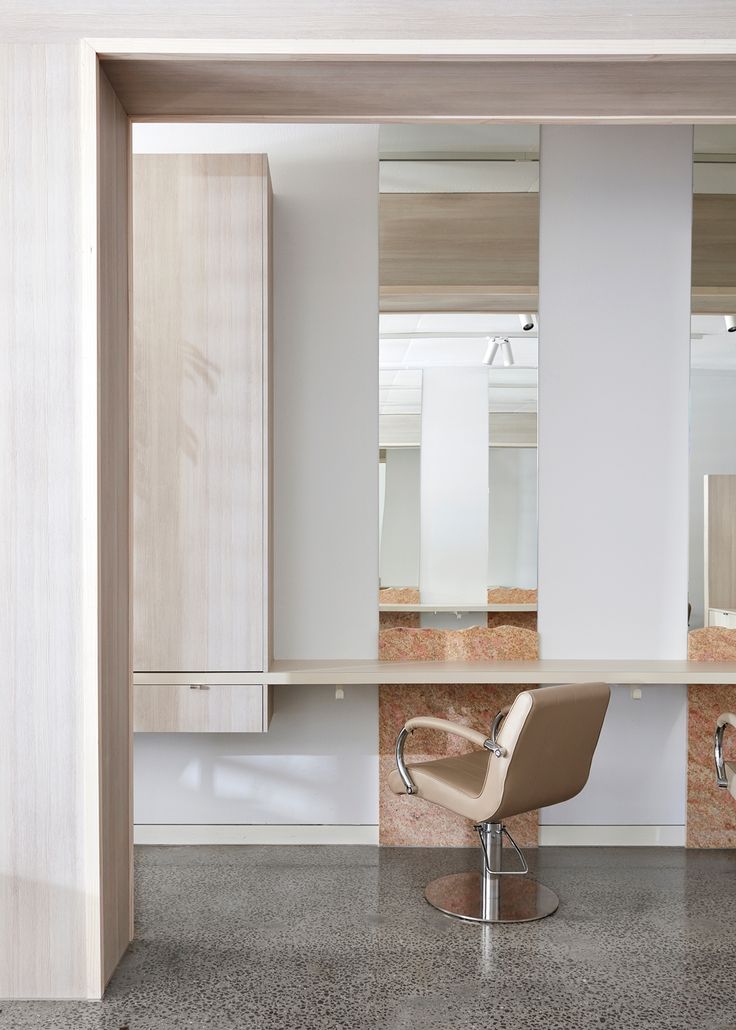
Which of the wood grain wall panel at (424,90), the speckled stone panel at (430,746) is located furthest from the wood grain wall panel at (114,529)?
the speckled stone panel at (430,746)

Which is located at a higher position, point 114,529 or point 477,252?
point 477,252

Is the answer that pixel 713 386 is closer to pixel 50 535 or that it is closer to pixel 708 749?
pixel 708 749

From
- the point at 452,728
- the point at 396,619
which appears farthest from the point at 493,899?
the point at 396,619

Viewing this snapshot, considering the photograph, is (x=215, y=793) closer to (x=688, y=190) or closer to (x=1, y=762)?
(x=1, y=762)

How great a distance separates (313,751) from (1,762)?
161 cm

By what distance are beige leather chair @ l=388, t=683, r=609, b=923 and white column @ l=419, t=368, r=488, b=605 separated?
768 millimetres

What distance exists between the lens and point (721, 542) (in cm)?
381

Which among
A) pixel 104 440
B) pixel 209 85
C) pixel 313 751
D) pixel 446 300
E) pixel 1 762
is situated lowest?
→ pixel 313 751

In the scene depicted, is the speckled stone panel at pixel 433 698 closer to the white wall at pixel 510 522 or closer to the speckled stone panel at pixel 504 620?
the speckled stone panel at pixel 504 620

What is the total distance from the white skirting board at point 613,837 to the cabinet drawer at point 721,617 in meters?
0.88

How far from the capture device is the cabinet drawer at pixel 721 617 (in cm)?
379

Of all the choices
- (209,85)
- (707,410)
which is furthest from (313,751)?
(209,85)

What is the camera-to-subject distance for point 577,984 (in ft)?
8.39

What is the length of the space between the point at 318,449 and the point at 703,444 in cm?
165
